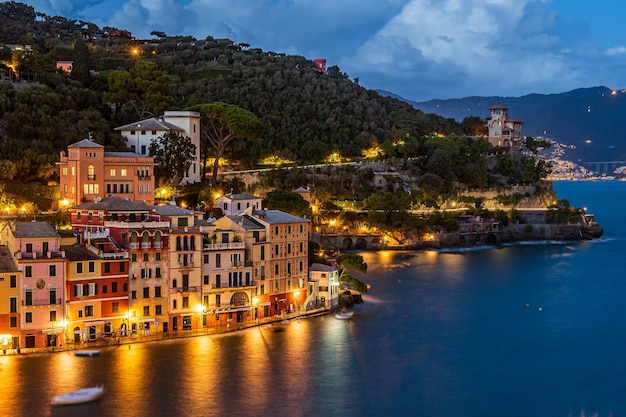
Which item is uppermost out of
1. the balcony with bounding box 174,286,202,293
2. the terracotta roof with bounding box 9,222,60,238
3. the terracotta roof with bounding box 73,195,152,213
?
the terracotta roof with bounding box 73,195,152,213

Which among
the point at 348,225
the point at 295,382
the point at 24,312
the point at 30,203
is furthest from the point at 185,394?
the point at 348,225

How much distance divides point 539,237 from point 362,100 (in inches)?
1103

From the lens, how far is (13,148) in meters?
59.5

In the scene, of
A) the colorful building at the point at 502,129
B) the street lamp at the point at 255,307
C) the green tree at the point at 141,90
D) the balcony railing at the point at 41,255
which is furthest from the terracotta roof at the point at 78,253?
the colorful building at the point at 502,129

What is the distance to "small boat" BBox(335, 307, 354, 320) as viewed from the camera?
4694 cm

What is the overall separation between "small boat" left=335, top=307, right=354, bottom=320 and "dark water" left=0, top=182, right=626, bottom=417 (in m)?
0.49

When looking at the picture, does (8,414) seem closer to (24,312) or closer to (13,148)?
(24,312)

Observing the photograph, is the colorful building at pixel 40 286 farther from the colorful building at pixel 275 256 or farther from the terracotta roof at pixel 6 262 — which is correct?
the colorful building at pixel 275 256

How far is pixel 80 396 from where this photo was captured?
110 ft

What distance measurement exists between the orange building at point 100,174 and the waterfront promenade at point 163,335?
15167 millimetres

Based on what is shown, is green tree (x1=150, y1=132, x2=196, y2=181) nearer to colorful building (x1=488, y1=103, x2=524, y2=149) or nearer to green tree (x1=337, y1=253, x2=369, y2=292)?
green tree (x1=337, y1=253, x2=369, y2=292)

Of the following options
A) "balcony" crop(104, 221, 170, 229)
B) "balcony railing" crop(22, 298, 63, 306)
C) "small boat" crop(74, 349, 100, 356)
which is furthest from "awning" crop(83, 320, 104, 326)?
"balcony" crop(104, 221, 170, 229)

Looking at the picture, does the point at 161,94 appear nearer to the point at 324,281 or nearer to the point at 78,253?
the point at 324,281

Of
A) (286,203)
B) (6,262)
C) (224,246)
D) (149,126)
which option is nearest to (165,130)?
(149,126)
